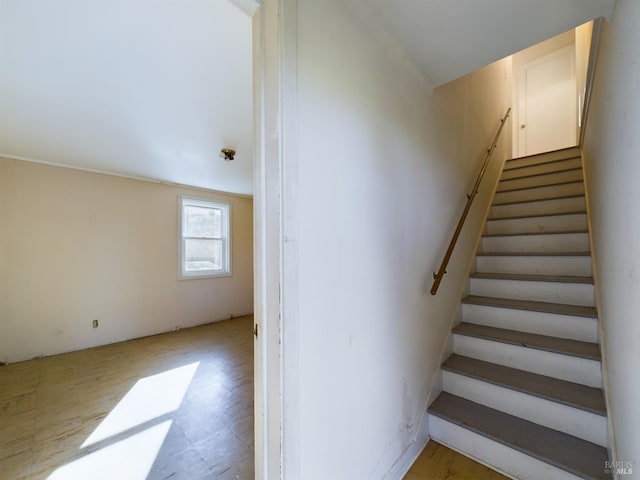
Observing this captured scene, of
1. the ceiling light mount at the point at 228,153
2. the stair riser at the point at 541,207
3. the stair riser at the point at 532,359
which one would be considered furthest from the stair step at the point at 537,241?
the ceiling light mount at the point at 228,153

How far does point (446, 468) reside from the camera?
4.55ft

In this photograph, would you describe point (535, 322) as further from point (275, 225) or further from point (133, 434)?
point (133, 434)

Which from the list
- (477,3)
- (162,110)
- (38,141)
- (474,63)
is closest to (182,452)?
(162,110)

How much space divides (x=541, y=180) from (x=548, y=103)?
2344 mm

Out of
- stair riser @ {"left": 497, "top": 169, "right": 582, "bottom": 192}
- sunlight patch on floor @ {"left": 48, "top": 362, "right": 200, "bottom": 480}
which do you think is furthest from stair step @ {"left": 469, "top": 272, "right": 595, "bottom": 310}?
sunlight patch on floor @ {"left": 48, "top": 362, "right": 200, "bottom": 480}

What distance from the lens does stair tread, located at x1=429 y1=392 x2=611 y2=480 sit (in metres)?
1.20

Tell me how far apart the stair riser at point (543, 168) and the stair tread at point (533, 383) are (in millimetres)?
2453

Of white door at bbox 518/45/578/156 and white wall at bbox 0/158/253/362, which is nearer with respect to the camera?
white wall at bbox 0/158/253/362

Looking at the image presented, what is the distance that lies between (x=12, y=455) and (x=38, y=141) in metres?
2.69

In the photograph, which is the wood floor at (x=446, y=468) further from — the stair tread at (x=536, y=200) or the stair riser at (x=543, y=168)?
the stair riser at (x=543, y=168)

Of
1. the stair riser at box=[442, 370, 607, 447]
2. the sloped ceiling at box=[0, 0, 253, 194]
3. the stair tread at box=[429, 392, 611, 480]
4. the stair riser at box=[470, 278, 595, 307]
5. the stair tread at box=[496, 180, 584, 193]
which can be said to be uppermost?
the sloped ceiling at box=[0, 0, 253, 194]

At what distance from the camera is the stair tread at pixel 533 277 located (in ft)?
6.03

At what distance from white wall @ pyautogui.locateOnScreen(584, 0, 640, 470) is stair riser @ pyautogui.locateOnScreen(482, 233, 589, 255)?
80cm

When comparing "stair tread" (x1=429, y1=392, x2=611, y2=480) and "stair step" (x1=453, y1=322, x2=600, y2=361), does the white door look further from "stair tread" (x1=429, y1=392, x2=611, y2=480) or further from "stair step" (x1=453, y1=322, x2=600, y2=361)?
"stair tread" (x1=429, y1=392, x2=611, y2=480)
